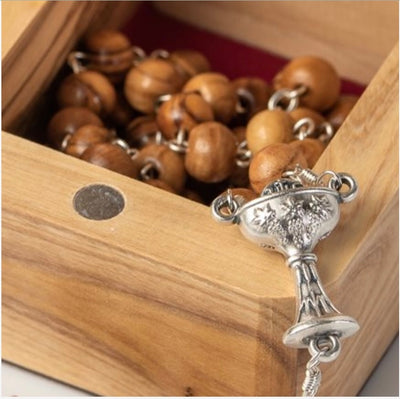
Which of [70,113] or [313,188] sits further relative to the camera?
[70,113]

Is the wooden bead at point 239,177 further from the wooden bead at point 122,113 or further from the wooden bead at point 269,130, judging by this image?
the wooden bead at point 122,113

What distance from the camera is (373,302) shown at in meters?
0.89

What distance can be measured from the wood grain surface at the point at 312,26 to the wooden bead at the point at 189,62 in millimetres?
80

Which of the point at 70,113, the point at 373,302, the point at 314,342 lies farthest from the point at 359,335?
the point at 70,113

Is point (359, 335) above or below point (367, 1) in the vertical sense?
below

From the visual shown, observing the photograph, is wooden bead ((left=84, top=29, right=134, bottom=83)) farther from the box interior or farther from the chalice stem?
the chalice stem

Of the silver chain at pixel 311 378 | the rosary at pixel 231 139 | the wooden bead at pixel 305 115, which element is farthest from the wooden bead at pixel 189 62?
the silver chain at pixel 311 378

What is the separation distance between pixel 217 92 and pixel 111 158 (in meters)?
0.14

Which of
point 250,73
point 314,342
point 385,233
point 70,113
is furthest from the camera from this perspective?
point 250,73

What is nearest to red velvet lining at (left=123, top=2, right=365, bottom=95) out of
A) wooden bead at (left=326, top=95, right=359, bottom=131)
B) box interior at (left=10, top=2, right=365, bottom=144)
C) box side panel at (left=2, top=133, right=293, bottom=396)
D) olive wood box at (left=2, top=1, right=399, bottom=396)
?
box interior at (left=10, top=2, right=365, bottom=144)

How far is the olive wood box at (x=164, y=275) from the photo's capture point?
2.60ft

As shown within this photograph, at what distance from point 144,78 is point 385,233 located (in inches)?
10.1

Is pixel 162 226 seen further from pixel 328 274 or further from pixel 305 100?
pixel 305 100

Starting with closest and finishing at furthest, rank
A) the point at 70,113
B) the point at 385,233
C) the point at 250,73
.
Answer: the point at 385,233 < the point at 70,113 < the point at 250,73
